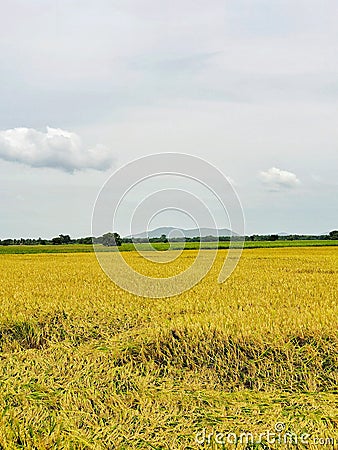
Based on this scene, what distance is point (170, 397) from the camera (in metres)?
5.19

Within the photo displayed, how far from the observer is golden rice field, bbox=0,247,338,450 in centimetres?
443

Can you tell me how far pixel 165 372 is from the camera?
19.7ft

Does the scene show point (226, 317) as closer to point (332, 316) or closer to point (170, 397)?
point (332, 316)

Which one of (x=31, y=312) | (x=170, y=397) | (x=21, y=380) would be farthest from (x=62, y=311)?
(x=170, y=397)

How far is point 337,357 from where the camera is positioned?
596 centimetres

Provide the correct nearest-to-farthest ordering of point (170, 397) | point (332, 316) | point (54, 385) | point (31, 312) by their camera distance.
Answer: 1. point (170, 397)
2. point (54, 385)
3. point (332, 316)
4. point (31, 312)

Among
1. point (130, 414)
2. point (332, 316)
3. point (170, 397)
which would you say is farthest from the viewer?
point (332, 316)

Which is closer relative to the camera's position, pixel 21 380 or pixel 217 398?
pixel 217 398

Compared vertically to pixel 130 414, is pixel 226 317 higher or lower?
higher

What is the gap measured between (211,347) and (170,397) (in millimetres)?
1267

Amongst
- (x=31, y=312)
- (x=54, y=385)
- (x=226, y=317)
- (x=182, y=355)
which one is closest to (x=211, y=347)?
(x=182, y=355)

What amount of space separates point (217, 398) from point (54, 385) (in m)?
1.84

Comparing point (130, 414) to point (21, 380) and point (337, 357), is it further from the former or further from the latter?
point (337, 357)

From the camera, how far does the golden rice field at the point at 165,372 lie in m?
4.43
